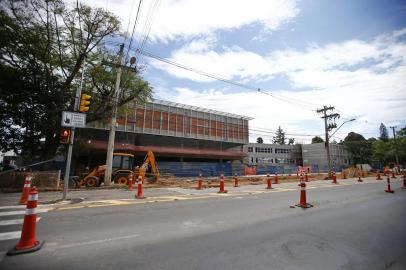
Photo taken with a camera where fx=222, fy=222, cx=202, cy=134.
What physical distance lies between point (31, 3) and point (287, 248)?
78.7 ft

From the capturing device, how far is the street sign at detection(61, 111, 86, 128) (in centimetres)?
1013

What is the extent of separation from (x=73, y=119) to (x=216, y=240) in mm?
9085

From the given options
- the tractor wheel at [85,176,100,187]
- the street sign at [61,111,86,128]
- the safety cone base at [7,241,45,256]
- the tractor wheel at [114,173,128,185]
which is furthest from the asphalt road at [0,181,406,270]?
the tractor wheel at [114,173,128,185]

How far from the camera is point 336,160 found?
84.2 meters

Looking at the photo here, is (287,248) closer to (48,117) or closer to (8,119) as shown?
(48,117)

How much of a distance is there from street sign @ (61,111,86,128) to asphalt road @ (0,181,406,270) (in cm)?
464

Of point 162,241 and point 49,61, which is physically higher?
point 49,61

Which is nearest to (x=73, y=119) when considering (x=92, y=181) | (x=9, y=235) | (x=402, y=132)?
(x=9, y=235)

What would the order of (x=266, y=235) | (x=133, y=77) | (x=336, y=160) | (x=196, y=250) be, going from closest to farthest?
1. (x=196, y=250)
2. (x=266, y=235)
3. (x=133, y=77)
4. (x=336, y=160)

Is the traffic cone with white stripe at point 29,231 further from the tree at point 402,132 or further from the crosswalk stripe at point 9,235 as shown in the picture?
the tree at point 402,132

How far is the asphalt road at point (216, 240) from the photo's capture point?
11.5ft

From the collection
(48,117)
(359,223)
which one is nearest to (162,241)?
(359,223)

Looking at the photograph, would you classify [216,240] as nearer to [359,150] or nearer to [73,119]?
[73,119]

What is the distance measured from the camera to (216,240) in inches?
177
